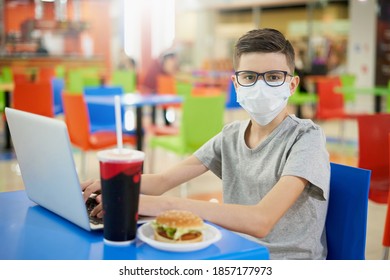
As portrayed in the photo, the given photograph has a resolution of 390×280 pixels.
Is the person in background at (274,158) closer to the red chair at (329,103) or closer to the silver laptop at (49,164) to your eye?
the silver laptop at (49,164)

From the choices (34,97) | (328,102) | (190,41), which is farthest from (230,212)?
(190,41)

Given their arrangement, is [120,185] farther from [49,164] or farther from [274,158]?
[274,158]

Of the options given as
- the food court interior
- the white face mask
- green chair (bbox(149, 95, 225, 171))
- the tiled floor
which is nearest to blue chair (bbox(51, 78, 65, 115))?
the food court interior

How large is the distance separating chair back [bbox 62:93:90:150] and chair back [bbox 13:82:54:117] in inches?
49.6

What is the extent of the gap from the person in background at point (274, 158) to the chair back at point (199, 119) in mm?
2499

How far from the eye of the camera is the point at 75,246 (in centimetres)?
118

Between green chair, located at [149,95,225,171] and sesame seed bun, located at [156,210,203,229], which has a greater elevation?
sesame seed bun, located at [156,210,203,229]

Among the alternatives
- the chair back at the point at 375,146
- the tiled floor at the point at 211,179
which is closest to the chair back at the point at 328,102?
the tiled floor at the point at 211,179

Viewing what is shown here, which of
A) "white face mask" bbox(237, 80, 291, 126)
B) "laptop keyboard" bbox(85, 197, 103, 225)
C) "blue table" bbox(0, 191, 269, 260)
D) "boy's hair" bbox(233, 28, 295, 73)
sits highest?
"boy's hair" bbox(233, 28, 295, 73)

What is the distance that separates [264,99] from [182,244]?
65 centimetres

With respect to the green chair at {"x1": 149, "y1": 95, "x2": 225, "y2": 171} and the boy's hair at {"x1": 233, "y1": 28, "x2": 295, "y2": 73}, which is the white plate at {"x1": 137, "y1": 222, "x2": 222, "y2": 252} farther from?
the green chair at {"x1": 149, "y1": 95, "x2": 225, "y2": 171}

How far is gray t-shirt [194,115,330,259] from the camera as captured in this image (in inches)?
59.1
